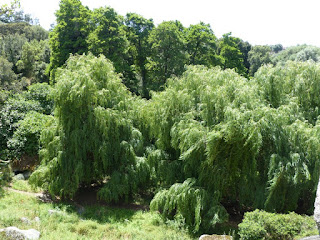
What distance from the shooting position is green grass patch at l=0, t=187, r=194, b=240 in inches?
363

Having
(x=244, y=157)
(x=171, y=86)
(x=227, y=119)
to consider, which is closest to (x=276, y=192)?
(x=244, y=157)

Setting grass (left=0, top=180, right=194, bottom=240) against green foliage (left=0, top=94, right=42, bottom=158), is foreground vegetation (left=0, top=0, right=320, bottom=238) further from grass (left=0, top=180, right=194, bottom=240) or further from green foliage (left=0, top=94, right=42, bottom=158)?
grass (left=0, top=180, right=194, bottom=240)

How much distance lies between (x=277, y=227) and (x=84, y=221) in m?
6.78

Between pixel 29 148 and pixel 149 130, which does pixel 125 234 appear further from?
pixel 29 148

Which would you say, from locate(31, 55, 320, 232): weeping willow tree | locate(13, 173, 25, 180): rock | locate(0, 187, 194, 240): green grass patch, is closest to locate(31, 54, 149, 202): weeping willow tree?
locate(31, 55, 320, 232): weeping willow tree

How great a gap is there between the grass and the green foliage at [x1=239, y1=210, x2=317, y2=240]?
206cm

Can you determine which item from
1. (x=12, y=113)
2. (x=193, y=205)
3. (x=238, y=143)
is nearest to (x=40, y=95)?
(x=12, y=113)

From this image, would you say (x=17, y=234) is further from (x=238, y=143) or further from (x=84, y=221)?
(x=238, y=143)

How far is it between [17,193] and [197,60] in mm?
20710

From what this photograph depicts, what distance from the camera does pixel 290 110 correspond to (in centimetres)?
1116

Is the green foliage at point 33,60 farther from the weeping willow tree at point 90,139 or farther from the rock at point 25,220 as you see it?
the rock at point 25,220

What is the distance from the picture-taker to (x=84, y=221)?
10852 millimetres

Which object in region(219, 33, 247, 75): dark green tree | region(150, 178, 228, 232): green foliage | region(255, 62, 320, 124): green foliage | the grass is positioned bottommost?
the grass

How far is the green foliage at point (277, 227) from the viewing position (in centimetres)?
812
